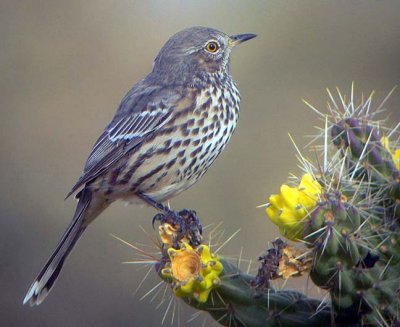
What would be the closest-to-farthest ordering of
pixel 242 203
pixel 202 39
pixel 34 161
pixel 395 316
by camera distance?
pixel 395 316, pixel 202 39, pixel 242 203, pixel 34 161

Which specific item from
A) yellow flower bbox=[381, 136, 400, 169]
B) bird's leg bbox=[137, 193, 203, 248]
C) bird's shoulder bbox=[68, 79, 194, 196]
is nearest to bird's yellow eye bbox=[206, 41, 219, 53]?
bird's shoulder bbox=[68, 79, 194, 196]

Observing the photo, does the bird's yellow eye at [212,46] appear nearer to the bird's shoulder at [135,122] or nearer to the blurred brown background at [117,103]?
the bird's shoulder at [135,122]

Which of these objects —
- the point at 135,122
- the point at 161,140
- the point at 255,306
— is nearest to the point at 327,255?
the point at 255,306

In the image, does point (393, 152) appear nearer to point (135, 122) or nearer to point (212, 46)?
point (135, 122)

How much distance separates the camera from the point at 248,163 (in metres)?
9.38

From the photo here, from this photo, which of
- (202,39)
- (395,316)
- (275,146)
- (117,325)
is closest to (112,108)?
(275,146)

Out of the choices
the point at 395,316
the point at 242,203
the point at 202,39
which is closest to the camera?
the point at 395,316

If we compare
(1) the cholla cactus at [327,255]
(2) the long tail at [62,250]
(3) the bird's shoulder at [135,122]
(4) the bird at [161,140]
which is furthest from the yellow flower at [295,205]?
(2) the long tail at [62,250]

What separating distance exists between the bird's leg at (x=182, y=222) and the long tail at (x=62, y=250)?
39 cm

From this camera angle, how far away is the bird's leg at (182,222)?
4.30 metres

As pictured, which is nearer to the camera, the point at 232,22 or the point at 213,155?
the point at 213,155

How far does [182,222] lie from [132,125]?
4.16 feet

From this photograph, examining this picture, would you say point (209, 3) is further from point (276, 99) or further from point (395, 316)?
point (395, 316)

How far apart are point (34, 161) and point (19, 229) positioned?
81cm
